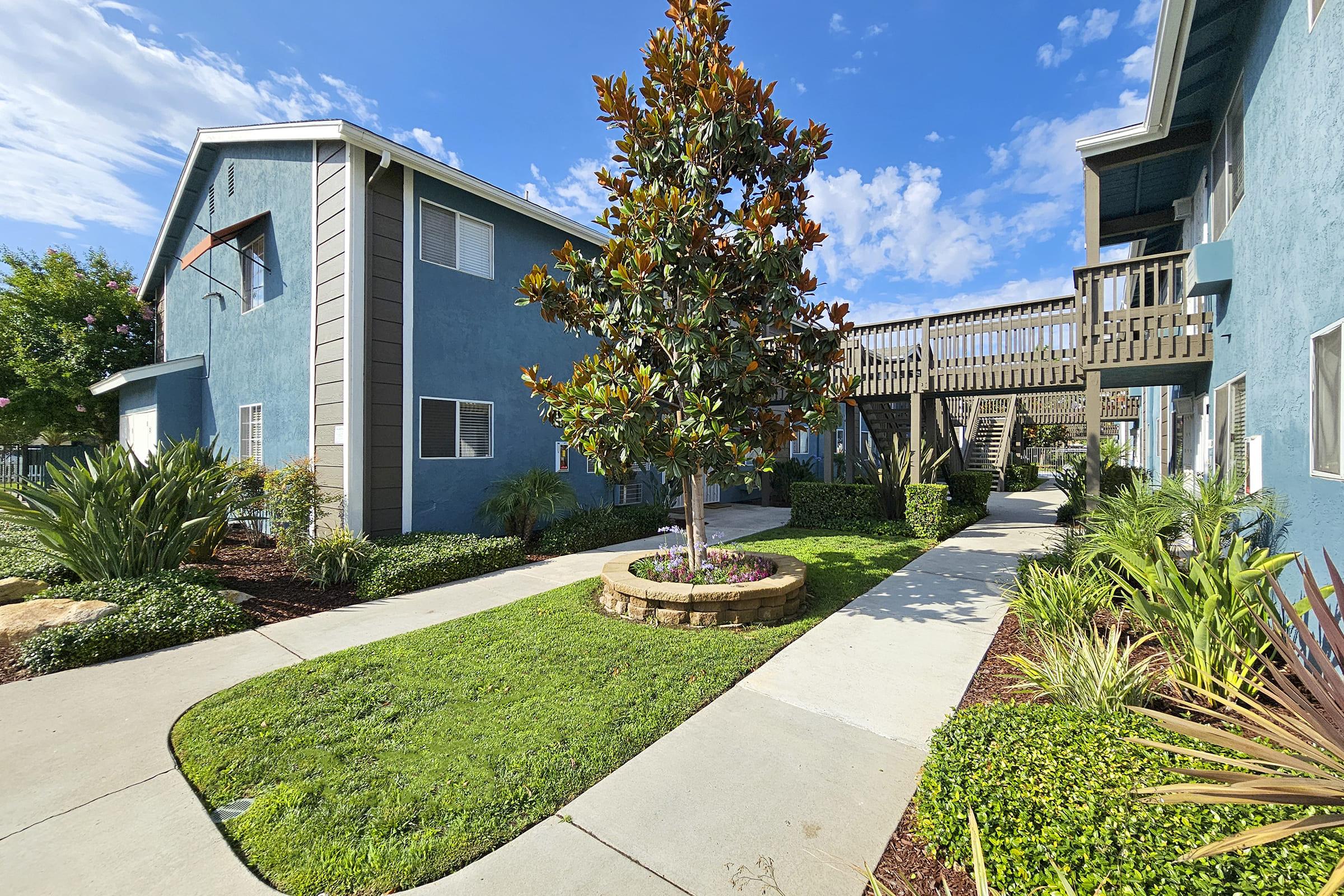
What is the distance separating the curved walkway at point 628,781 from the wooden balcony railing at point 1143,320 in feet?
16.6

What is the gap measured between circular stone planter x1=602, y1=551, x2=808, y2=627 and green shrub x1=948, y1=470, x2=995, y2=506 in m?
7.87

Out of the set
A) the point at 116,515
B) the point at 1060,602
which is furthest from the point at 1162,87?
the point at 116,515

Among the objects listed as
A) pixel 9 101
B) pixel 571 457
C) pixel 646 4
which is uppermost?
pixel 646 4

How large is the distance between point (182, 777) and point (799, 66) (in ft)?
33.1

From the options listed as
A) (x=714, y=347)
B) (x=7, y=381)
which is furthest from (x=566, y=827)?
(x=7, y=381)

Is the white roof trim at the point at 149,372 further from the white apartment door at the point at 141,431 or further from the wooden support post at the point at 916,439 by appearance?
the wooden support post at the point at 916,439

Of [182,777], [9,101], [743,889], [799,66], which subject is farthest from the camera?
[799,66]

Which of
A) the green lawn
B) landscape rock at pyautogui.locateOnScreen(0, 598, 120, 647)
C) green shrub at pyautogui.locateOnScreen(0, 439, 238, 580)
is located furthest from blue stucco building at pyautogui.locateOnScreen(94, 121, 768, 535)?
the green lawn

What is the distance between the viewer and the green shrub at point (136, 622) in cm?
417

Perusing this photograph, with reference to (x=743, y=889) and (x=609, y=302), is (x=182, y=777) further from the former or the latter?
(x=609, y=302)

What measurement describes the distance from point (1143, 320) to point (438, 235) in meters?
10.1

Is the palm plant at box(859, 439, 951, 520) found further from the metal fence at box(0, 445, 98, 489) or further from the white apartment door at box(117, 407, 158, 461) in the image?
the metal fence at box(0, 445, 98, 489)

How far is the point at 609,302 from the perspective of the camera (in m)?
5.48

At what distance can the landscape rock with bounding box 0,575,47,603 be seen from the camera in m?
5.10
